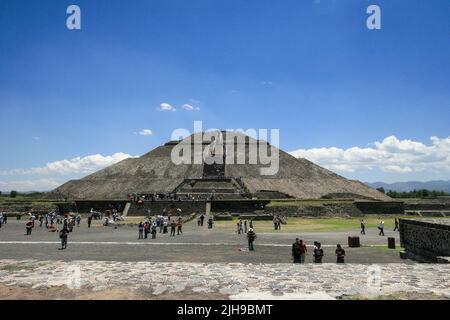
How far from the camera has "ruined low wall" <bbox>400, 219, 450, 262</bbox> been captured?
38.8 feet

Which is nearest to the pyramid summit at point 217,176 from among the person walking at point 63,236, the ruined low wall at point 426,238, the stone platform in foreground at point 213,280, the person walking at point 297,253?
the person walking at point 63,236

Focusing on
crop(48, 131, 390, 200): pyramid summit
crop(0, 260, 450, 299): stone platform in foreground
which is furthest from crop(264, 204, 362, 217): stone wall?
crop(0, 260, 450, 299): stone platform in foreground

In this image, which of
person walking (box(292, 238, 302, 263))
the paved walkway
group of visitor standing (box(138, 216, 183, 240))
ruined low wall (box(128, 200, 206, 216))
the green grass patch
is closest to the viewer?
person walking (box(292, 238, 302, 263))

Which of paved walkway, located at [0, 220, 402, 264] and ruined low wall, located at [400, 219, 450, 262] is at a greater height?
ruined low wall, located at [400, 219, 450, 262]

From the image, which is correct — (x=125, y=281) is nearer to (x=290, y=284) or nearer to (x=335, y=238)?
(x=290, y=284)

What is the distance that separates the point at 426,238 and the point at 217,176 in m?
41.5

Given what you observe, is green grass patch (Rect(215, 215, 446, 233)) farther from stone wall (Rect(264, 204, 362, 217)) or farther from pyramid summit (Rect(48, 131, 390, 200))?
pyramid summit (Rect(48, 131, 390, 200))

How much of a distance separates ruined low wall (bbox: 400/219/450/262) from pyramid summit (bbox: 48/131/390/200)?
29127 mm

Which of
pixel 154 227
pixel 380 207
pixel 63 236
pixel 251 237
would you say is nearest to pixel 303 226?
pixel 154 227

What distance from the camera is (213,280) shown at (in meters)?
8.61

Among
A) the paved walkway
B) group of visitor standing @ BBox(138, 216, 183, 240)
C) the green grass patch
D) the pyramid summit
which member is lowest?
the green grass patch

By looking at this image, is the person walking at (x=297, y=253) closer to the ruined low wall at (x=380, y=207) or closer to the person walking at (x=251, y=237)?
the person walking at (x=251, y=237)

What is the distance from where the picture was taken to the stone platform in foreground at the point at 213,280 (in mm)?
7516
